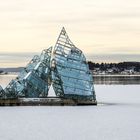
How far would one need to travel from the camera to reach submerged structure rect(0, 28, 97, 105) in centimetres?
8400

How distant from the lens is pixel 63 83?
276 feet

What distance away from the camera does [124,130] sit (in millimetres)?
56500

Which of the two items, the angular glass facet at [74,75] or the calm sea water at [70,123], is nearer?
the calm sea water at [70,123]

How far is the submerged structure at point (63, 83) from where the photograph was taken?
276 ft

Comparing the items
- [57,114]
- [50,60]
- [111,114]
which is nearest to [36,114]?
[57,114]

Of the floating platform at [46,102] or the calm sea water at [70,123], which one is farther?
the floating platform at [46,102]

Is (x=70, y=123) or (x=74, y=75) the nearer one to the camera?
(x=70, y=123)

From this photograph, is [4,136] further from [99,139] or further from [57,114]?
[57,114]

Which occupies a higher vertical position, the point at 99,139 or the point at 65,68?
the point at 65,68

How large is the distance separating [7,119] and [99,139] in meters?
17.4

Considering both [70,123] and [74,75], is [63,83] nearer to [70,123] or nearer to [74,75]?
[74,75]

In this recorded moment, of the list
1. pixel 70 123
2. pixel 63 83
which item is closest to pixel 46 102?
pixel 63 83

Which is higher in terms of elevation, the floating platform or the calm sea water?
the floating platform

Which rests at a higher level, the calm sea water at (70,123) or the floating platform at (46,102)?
the floating platform at (46,102)
